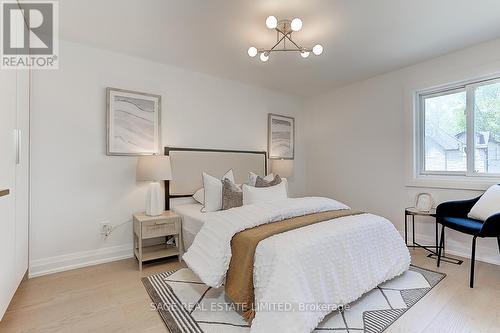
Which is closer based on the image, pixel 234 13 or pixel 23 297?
pixel 23 297

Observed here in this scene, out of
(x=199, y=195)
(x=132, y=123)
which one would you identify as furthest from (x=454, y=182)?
(x=132, y=123)

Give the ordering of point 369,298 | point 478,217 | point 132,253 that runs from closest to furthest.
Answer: point 369,298 → point 478,217 → point 132,253

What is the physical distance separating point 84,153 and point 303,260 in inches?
100

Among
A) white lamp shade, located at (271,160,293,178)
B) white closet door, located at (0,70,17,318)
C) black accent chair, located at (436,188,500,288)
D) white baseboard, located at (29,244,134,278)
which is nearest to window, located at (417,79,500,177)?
black accent chair, located at (436,188,500,288)

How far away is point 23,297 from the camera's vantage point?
210 centimetres

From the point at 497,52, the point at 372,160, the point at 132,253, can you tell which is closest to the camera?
the point at 497,52

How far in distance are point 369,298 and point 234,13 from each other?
8.67ft

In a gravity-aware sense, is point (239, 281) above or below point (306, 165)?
below

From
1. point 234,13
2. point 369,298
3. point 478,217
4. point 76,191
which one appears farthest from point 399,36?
point 76,191

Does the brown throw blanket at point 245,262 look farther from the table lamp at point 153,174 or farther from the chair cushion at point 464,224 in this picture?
the chair cushion at point 464,224

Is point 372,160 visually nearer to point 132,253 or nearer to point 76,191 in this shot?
point 132,253

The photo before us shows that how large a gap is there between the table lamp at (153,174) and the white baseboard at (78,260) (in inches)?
23.9

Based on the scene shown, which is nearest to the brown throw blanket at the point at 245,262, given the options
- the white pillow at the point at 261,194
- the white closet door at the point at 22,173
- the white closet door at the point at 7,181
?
the white pillow at the point at 261,194

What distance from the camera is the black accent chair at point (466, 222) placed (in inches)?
86.0
